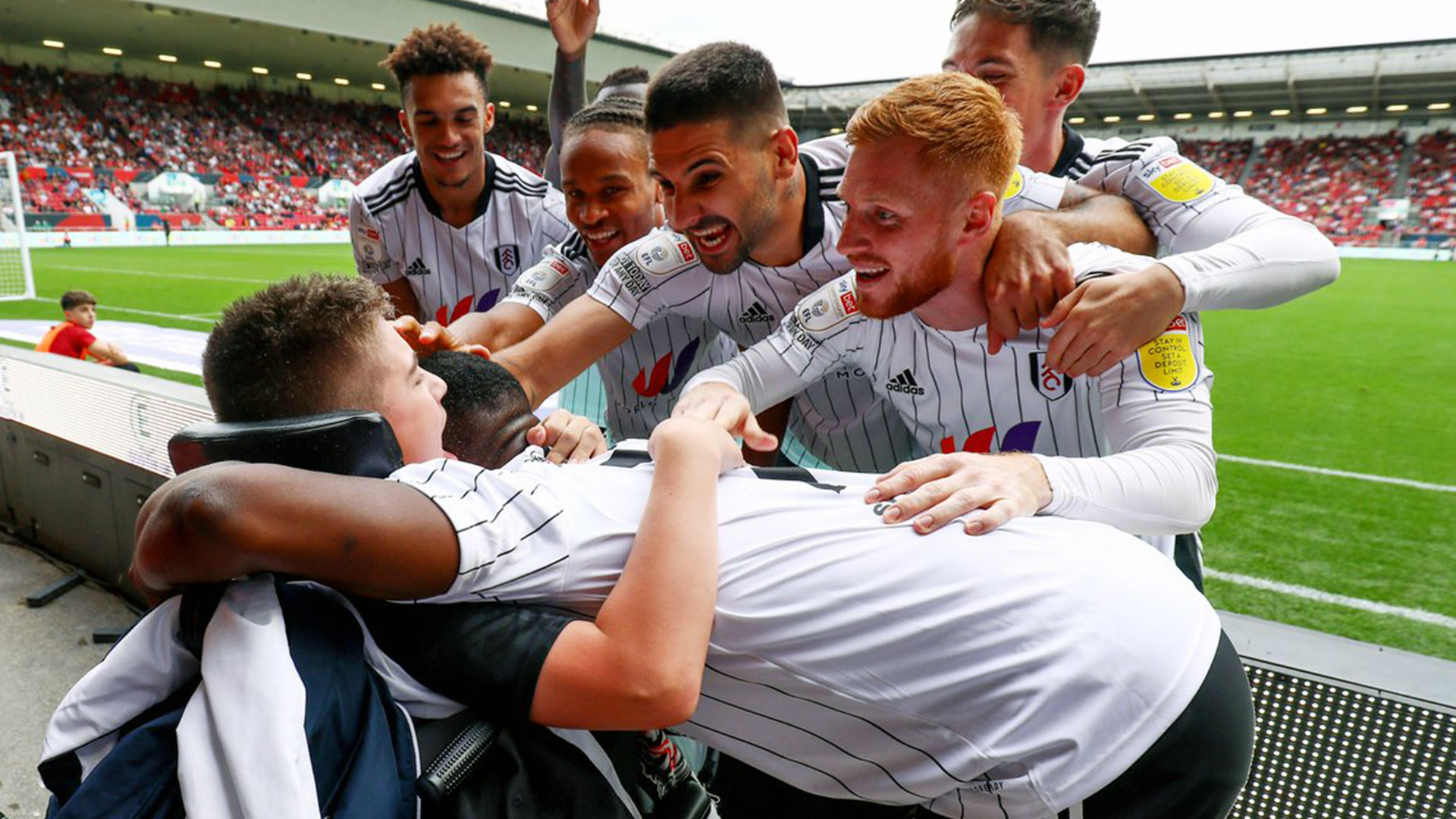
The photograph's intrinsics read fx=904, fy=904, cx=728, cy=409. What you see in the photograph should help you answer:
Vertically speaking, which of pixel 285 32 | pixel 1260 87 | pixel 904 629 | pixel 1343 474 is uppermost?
pixel 285 32

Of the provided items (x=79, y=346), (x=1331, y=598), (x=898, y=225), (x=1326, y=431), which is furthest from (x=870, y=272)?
(x=1326, y=431)

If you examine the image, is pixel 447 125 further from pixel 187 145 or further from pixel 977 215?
pixel 187 145

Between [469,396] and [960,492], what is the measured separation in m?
0.92

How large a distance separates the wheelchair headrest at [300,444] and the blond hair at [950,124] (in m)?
1.09

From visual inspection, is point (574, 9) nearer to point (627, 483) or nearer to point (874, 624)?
point (627, 483)

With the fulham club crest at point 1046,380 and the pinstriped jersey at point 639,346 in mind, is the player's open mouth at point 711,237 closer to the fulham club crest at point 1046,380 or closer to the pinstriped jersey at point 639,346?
the pinstriped jersey at point 639,346

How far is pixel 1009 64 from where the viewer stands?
2.36 meters

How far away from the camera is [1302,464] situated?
7074mm

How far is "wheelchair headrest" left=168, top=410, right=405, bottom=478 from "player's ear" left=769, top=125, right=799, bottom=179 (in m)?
1.46

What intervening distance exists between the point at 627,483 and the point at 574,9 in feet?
8.26

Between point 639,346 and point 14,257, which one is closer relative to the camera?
point 639,346

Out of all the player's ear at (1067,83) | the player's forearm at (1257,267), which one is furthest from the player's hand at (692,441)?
the player's ear at (1067,83)

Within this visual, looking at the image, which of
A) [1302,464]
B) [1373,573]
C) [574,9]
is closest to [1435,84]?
[1302,464]

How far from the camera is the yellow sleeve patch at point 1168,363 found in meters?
1.67
